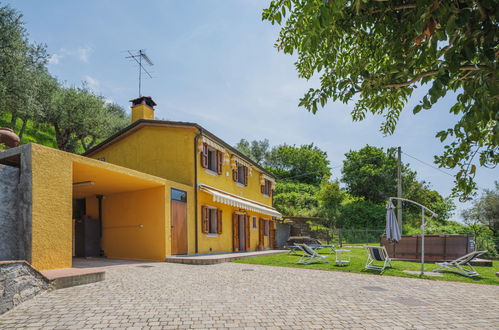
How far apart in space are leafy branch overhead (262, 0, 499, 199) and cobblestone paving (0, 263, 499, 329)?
8.23 feet

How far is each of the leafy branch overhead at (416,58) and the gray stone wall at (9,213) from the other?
6466 mm

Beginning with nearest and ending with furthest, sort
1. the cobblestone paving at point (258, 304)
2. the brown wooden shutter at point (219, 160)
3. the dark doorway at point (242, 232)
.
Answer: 1. the cobblestone paving at point (258, 304)
2. the brown wooden shutter at point (219, 160)
3. the dark doorway at point (242, 232)

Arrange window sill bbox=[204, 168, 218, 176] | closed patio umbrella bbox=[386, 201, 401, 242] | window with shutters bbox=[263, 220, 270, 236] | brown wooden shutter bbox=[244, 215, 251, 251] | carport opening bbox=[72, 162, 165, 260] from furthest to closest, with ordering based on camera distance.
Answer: window with shutters bbox=[263, 220, 270, 236] → brown wooden shutter bbox=[244, 215, 251, 251] → window sill bbox=[204, 168, 218, 176] → carport opening bbox=[72, 162, 165, 260] → closed patio umbrella bbox=[386, 201, 401, 242]

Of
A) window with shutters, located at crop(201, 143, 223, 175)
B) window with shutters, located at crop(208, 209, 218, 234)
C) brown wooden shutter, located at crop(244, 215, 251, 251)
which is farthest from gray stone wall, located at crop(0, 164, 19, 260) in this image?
brown wooden shutter, located at crop(244, 215, 251, 251)

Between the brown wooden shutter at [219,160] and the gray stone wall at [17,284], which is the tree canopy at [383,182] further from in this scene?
the gray stone wall at [17,284]

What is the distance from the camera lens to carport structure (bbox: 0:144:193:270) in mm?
7207

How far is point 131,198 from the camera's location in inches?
A: 525

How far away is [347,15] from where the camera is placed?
3.64 metres

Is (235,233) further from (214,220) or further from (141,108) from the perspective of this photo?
(141,108)

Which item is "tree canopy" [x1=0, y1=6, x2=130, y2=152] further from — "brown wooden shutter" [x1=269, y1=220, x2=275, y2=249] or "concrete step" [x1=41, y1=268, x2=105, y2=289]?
"brown wooden shutter" [x1=269, y1=220, x2=275, y2=249]

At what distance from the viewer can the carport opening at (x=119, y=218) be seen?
40.5 ft

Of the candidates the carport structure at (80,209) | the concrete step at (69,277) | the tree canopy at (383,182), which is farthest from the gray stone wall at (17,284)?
the tree canopy at (383,182)

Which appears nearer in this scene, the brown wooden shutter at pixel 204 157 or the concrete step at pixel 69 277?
the concrete step at pixel 69 277

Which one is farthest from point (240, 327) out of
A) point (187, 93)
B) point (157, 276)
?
point (187, 93)
